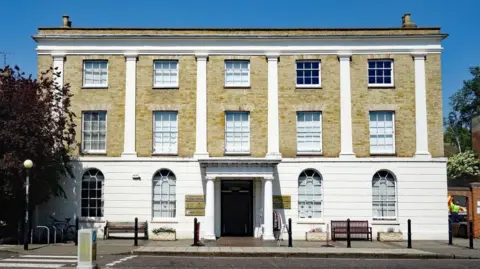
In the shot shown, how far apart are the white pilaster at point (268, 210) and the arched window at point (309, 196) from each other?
6.01ft

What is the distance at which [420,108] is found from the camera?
26.6 meters

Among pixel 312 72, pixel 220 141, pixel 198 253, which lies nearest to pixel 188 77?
pixel 220 141

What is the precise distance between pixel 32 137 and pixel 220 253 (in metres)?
9.06

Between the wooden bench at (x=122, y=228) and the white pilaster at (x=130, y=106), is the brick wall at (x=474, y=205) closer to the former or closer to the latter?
the wooden bench at (x=122, y=228)

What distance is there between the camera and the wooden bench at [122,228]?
25750 mm

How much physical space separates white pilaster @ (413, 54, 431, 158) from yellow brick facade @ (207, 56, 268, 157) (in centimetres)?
684

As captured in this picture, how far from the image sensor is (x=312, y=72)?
88.6 feet

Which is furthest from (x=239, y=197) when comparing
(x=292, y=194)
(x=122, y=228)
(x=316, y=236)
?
(x=122, y=228)

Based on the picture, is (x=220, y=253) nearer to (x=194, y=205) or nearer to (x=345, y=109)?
(x=194, y=205)

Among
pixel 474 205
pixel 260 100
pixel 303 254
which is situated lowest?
pixel 303 254

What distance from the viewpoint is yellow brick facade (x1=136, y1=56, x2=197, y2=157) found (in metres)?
26.5

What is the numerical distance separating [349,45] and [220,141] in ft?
24.2

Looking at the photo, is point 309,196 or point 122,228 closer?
point 122,228

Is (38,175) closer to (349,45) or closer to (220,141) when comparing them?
(220,141)
